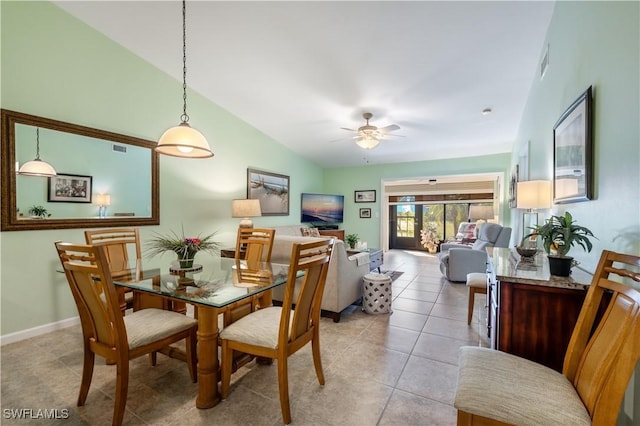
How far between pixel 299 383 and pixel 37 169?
3253 mm

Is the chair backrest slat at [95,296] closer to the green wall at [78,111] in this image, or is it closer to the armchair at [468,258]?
the green wall at [78,111]

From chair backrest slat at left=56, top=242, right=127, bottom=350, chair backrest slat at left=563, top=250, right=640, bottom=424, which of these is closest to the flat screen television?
chair backrest slat at left=56, top=242, right=127, bottom=350

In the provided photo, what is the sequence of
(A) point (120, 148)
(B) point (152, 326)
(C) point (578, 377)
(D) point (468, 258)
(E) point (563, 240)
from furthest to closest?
(D) point (468, 258) → (A) point (120, 148) → (B) point (152, 326) → (E) point (563, 240) → (C) point (578, 377)

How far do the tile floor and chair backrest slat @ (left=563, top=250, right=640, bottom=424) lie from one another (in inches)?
31.7

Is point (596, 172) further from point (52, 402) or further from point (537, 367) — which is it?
point (52, 402)

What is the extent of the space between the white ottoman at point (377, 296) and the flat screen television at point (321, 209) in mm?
3952

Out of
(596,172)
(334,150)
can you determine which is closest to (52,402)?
(596,172)

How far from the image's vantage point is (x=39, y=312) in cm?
282

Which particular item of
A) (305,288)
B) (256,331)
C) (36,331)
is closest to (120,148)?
(36,331)

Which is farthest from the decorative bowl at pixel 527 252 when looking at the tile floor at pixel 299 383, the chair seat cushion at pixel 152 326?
the chair seat cushion at pixel 152 326

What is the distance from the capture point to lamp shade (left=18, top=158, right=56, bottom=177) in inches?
107

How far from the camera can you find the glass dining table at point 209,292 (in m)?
1.68

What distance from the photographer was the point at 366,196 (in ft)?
25.1

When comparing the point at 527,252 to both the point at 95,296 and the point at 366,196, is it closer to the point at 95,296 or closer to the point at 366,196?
the point at 95,296
